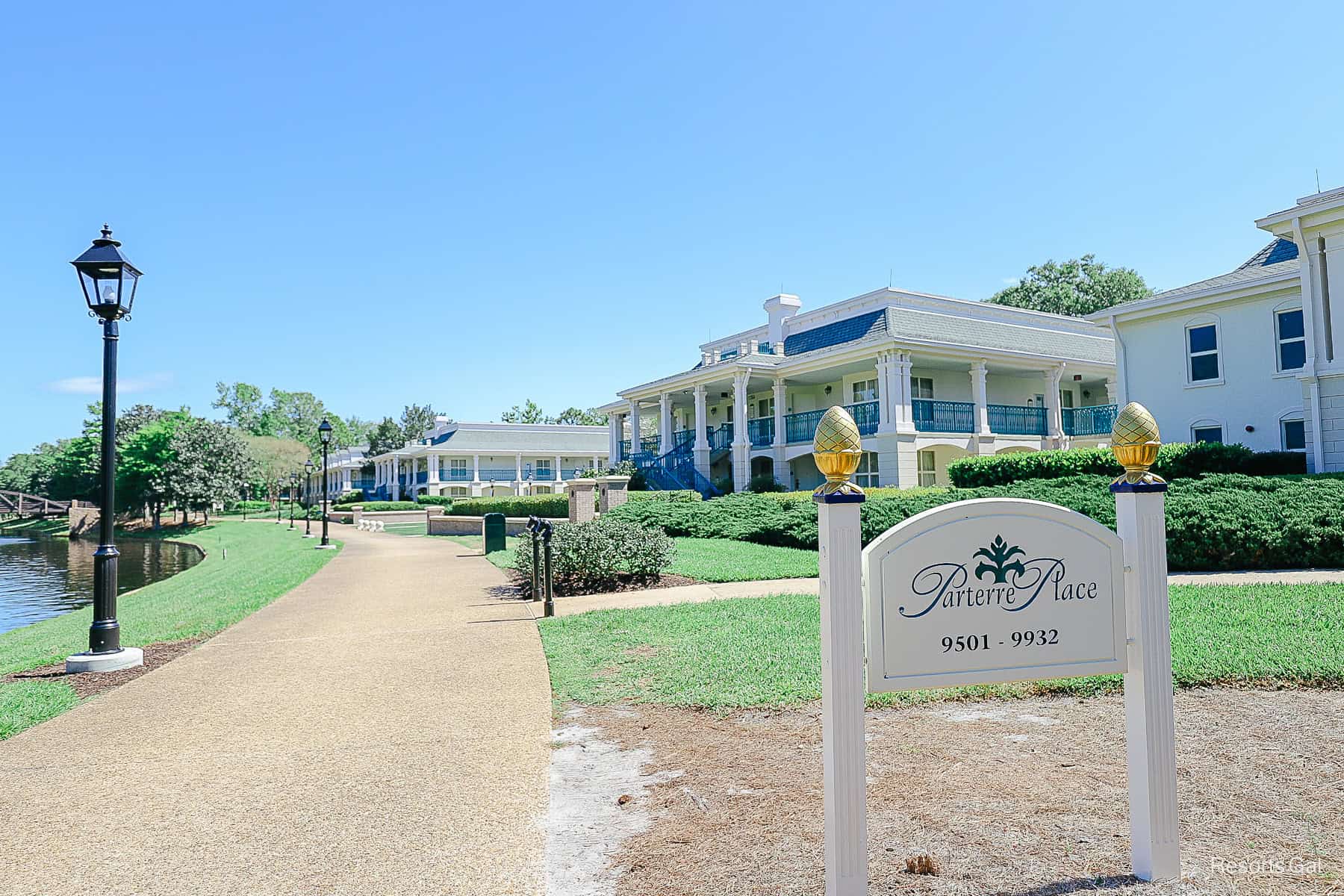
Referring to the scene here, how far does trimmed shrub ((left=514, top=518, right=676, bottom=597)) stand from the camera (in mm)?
11781

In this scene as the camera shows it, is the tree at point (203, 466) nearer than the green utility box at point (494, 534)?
No

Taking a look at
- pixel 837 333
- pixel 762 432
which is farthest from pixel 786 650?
pixel 762 432

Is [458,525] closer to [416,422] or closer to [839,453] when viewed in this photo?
[839,453]

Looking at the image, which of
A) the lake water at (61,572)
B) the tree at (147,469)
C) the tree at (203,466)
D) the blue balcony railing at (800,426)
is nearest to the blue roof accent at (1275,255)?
the blue balcony railing at (800,426)

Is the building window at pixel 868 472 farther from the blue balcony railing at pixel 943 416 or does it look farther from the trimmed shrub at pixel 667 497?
the trimmed shrub at pixel 667 497

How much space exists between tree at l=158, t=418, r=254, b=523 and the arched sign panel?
56.8m

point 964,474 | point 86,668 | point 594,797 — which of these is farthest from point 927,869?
point 964,474

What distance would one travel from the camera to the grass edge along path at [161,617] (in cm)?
668

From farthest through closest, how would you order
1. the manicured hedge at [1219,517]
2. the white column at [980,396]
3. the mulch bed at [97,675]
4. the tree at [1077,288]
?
the tree at [1077,288] < the white column at [980,396] < the manicured hedge at [1219,517] < the mulch bed at [97,675]

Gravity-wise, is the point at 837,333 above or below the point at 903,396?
above

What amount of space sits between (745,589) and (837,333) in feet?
62.6

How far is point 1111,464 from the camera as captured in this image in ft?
55.7

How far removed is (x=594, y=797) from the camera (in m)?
4.15

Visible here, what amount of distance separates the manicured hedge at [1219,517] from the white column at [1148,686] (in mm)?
9014
